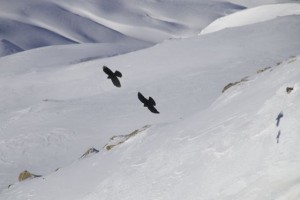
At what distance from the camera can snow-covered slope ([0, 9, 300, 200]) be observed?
434 inches

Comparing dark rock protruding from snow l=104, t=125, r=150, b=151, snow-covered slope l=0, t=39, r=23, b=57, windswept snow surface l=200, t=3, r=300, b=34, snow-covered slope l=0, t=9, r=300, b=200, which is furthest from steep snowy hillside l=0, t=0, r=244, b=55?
dark rock protruding from snow l=104, t=125, r=150, b=151

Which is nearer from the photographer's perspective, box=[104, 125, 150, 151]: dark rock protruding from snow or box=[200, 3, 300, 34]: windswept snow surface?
box=[104, 125, 150, 151]: dark rock protruding from snow

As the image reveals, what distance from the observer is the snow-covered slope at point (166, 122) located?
11023 mm

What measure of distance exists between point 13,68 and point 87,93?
51.2ft

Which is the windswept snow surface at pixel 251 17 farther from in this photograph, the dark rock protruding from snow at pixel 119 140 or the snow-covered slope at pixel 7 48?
the dark rock protruding from snow at pixel 119 140

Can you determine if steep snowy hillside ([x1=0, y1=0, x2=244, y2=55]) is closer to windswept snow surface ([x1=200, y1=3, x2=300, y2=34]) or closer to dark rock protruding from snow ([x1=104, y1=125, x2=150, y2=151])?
windswept snow surface ([x1=200, y1=3, x2=300, y2=34])

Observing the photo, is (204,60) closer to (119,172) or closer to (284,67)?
(284,67)

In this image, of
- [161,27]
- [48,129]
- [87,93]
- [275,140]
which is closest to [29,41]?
[161,27]

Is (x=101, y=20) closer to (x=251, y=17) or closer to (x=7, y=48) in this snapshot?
(x=7, y=48)

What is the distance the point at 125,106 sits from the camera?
30.8 metres

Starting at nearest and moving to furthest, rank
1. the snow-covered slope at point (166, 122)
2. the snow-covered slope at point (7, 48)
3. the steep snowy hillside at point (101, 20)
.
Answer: the snow-covered slope at point (166, 122) → the snow-covered slope at point (7, 48) → the steep snowy hillside at point (101, 20)

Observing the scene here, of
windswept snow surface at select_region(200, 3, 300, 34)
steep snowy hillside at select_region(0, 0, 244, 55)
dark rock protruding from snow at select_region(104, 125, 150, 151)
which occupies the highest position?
A: steep snowy hillside at select_region(0, 0, 244, 55)

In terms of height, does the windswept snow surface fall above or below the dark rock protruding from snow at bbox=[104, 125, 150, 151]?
above

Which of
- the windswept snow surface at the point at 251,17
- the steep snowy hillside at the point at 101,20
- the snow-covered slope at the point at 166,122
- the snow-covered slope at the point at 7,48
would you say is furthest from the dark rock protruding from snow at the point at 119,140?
the steep snowy hillside at the point at 101,20
